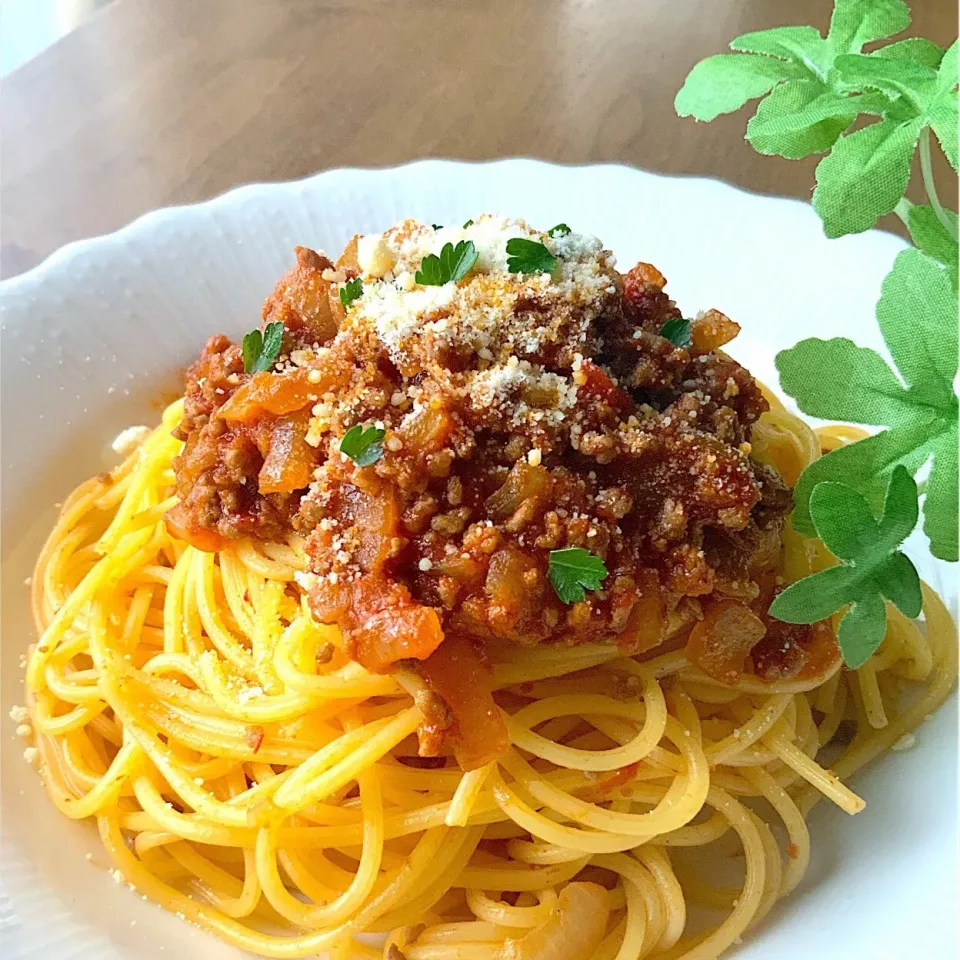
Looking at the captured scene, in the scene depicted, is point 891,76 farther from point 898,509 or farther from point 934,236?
point 898,509

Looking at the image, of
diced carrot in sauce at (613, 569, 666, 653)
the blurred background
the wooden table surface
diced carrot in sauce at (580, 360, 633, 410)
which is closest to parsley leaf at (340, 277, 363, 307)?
diced carrot in sauce at (580, 360, 633, 410)

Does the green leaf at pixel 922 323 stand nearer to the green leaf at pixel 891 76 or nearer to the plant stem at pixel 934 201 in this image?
the plant stem at pixel 934 201

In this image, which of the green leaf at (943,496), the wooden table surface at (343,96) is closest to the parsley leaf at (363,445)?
the green leaf at (943,496)

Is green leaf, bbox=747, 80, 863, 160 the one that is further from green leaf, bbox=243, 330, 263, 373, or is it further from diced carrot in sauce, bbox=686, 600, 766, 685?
green leaf, bbox=243, 330, 263, 373

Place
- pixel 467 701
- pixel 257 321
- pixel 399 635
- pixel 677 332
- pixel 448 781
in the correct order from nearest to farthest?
pixel 399 635
pixel 467 701
pixel 448 781
pixel 677 332
pixel 257 321

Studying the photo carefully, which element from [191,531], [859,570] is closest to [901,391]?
[859,570]

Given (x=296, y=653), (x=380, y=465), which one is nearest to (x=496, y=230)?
(x=380, y=465)

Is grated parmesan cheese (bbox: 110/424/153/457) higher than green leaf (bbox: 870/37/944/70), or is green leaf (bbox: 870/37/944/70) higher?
green leaf (bbox: 870/37/944/70)
